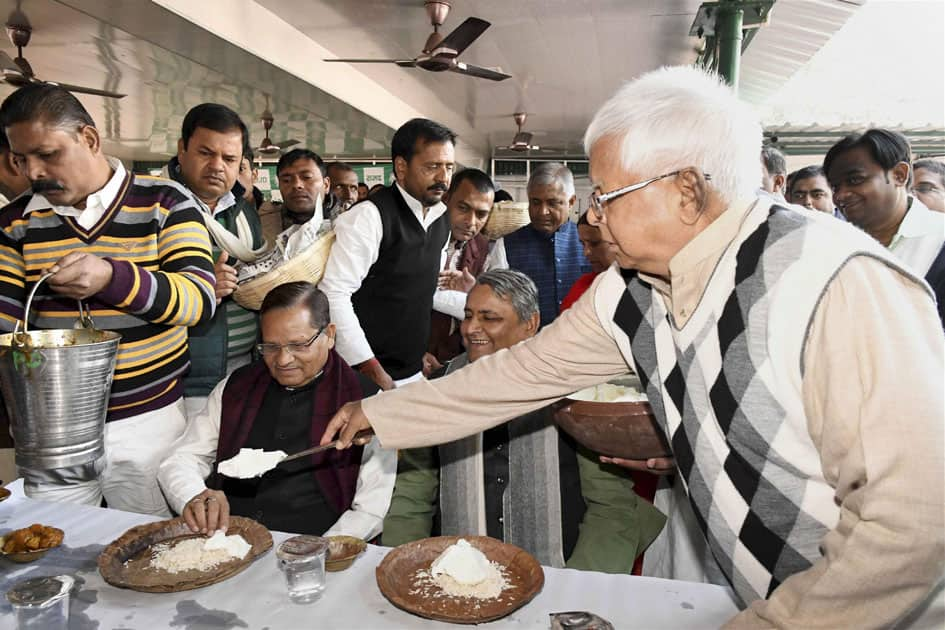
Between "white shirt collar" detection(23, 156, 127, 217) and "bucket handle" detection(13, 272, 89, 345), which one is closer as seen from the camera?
"bucket handle" detection(13, 272, 89, 345)

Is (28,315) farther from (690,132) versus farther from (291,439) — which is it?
(690,132)

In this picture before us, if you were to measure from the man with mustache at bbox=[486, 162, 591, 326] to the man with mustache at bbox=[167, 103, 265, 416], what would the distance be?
154 centimetres

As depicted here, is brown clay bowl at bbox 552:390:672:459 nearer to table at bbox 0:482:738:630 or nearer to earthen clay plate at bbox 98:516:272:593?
table at bbox 0:482:738:630

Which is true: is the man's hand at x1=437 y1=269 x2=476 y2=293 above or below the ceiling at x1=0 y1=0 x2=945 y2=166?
below

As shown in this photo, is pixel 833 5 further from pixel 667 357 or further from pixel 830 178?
pixel 667 357

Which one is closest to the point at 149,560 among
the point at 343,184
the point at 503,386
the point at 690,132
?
the point at 503,386

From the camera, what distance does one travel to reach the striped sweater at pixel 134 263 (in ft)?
6.63

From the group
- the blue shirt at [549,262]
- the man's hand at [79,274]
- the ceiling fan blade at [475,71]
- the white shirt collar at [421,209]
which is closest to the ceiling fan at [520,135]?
the ceiling fan blade at [475,71]

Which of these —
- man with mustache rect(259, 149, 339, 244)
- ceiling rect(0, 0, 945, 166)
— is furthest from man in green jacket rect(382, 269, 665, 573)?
ceiling rect(0, 0, 945, 166)

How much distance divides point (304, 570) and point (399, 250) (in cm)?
184

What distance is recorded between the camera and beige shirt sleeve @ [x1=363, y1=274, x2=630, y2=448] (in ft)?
5.06

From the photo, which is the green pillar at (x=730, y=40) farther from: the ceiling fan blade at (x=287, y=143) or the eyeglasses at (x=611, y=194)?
the ceiling fan blade at (x=287, y=143)

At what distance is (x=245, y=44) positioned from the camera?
19.3 feet

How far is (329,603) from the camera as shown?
1.27 m
